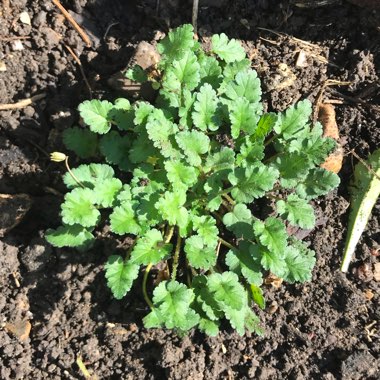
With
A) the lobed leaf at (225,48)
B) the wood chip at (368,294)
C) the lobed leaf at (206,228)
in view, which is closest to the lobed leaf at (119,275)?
the lobed leaf at (206,228)

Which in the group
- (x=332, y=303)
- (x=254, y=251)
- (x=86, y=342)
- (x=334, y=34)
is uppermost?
(x=334, y=34)

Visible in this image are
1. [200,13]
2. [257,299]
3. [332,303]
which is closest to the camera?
[257,299]

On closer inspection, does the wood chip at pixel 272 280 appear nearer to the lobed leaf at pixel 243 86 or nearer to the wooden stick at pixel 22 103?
the lobed leaf at pixel 243 86

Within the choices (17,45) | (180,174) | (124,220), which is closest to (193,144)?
(180,174)

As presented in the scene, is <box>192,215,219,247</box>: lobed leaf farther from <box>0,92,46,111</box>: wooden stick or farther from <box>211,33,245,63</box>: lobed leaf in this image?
<box>0,92,46,111</box>: wooden stick

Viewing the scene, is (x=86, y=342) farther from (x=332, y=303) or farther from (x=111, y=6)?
(x=111, y=6)

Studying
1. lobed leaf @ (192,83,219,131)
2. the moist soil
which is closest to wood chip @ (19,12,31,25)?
the moist soil

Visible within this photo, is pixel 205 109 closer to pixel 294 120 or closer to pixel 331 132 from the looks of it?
pixel 294 120

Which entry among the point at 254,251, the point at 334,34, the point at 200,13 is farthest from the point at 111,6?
the point at 254,251
